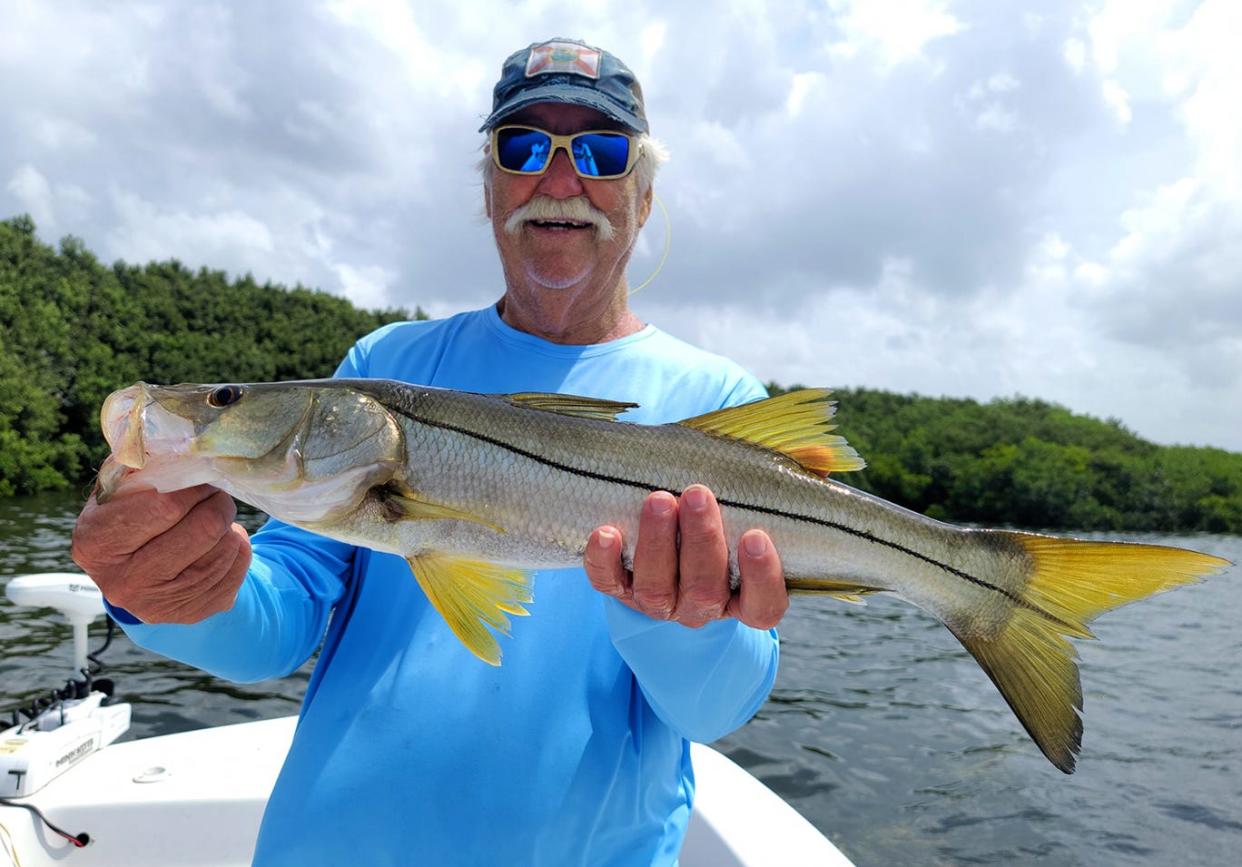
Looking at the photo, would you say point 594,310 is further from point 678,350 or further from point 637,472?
point 637,472

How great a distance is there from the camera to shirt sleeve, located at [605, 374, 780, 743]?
2453 millimetres

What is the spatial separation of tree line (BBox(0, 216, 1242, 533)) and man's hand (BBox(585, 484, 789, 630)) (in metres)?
46.3

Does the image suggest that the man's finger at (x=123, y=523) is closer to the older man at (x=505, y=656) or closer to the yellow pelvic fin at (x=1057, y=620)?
the older man at (x=505, y=656)

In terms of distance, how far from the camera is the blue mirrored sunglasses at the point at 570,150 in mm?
3221

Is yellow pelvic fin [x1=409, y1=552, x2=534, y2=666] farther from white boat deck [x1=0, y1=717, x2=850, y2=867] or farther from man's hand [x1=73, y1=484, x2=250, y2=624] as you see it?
white boat deck [x1=0, y1=717, x2=850, y2=867]

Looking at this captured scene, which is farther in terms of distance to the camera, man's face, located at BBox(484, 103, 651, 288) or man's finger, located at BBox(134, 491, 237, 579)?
man's face, located at BBox(484, 103, 651, 288)

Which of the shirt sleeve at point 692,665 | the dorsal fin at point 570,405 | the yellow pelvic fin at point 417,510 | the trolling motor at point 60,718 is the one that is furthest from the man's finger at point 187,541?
the trolling motor at point 60,718

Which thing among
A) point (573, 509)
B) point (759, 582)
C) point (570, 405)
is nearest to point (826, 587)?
point (759, 582)

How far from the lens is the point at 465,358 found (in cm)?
320

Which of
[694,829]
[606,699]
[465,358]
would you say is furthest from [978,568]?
[694,829]

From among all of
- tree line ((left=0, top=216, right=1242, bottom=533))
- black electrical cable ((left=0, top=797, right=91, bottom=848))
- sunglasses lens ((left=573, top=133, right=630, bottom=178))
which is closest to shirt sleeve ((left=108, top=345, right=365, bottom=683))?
sunglasses lens ((left=573, top=133, right=630, bottom=178))

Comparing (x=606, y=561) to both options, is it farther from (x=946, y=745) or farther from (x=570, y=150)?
(x=946, y=745)

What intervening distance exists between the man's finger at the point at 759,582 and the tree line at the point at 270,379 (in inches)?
1828

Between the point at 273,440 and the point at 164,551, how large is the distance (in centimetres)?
40
